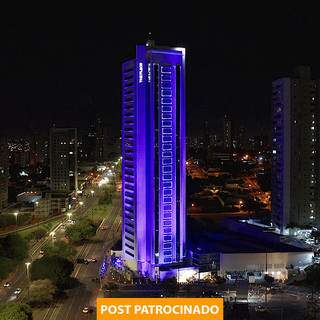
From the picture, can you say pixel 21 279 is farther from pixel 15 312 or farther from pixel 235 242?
pixel 235 242

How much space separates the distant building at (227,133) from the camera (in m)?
97.9

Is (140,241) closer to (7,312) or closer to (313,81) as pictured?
(7,312)

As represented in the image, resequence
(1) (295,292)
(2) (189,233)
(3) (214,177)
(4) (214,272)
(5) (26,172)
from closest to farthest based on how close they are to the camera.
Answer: (1) (295,292) < (4) (214,272) < (2) (189,233) < (3) (214,177) < (5) (26,172)

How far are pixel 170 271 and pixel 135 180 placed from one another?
11.5 feet

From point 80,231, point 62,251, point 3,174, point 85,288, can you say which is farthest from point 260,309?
point 3,174

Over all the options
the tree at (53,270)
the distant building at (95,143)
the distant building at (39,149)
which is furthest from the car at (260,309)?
the distant building at (95,143)

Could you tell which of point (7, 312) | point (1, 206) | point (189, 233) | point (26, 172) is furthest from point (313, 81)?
point (26, 172)

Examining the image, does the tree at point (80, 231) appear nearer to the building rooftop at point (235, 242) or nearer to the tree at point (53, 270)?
the building rooftop at point (235, 242)

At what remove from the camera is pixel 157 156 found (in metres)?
20.0

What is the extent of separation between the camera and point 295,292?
1912 cm

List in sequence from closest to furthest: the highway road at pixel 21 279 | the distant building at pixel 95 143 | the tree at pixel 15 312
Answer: the tree at pixel 15 312, the highway road at pixel 21 279, the distant building at pixel 95 143

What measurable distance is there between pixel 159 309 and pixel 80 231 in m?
19.6

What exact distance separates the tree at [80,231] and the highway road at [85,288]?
43 cm

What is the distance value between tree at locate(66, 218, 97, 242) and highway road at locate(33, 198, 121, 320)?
1.40 feet
